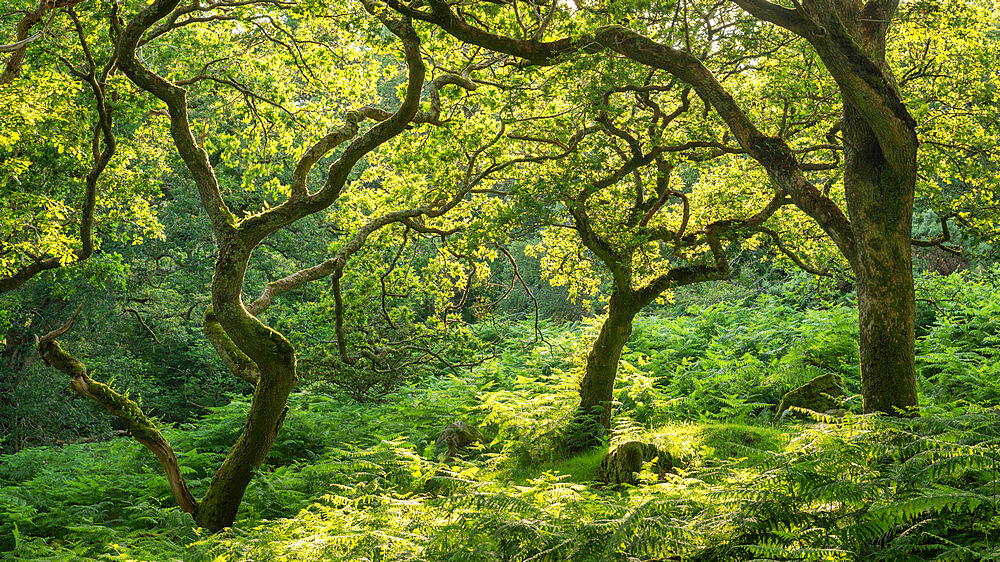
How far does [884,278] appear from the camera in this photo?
23.7 ft

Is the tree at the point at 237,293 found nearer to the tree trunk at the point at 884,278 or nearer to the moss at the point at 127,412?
the moss at the point at 127,412

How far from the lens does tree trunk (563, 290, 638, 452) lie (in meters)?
11.0

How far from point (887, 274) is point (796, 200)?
4.44 ft

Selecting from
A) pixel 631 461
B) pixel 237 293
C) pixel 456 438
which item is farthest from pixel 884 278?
pixel 456 438

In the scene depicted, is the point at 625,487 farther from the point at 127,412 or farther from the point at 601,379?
the point at 127,412

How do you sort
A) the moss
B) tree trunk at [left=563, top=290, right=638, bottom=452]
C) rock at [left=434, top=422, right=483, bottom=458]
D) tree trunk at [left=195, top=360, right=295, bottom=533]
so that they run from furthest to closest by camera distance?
rock at [left=434, top=422, right=483, bottom=458]
tree trunk at [left=563, top=290, right=638, bottom=452]
the moss
tree trunk at [left=195, top=360, right=295, bottom=533]

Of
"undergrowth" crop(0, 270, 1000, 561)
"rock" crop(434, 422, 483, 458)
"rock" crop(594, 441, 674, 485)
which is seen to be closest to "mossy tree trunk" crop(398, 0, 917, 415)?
"undergrowth" crop(0, 270, 1000, 561)

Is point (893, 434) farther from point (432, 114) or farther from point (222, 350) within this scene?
point (222, 350)

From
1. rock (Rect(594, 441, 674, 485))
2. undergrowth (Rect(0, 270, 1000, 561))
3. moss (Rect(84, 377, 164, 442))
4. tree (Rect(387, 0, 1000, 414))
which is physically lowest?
rock (Rect(594, 441, 674, 485))

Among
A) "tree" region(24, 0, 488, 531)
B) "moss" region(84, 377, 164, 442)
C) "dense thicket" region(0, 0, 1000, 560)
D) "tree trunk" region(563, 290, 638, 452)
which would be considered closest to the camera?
"dense thicket" region(0, 0, 1000, 560)

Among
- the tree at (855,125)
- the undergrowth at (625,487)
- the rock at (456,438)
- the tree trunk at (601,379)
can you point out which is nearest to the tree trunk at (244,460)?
the undergrowth at (625,487)

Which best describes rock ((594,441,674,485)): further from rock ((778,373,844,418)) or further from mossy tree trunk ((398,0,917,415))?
rock ((778,373,844,418))

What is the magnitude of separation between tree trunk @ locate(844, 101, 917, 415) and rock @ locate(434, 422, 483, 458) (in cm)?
680

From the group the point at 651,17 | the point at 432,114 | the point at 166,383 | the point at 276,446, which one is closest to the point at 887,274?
the point at 651,17
